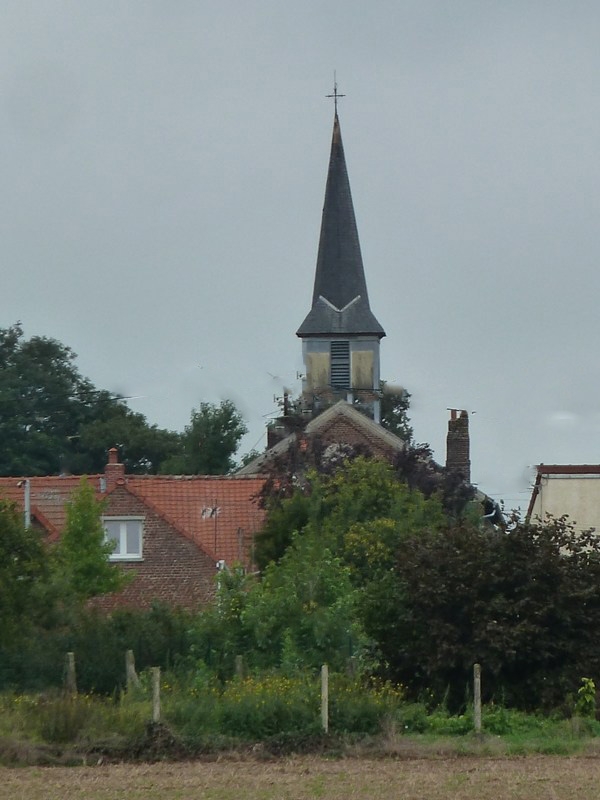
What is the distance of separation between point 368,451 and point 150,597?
744 centimetres

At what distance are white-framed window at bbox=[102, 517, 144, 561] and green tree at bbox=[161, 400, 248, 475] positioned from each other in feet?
100

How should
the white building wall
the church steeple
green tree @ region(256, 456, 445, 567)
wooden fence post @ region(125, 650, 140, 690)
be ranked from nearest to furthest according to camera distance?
wooden fence post @ region(125, 650, 140, 690), green tree @ region(256, 456, 445, 567), the white building wall, the church steeple

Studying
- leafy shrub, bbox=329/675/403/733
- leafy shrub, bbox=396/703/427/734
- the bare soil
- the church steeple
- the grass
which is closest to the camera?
the bare soil

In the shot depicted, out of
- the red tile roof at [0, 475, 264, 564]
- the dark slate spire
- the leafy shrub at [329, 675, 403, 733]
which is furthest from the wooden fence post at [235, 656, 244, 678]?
the dark slate spire

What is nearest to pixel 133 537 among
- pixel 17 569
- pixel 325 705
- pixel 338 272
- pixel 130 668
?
pixel 130 668

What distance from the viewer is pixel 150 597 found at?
44.0 m

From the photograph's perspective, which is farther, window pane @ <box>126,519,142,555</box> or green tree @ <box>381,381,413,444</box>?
green tree @ <box>381,381,413,444</box>

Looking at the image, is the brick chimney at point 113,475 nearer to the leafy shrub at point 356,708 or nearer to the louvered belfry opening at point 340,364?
the leafy shrub at point 356,708

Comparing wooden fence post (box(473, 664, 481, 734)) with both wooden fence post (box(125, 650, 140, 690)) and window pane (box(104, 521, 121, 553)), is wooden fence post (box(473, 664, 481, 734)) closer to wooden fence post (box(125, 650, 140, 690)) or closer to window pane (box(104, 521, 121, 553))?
wooden fence post (box(125, 650, 140, 690))

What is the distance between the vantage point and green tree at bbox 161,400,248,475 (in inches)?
3019

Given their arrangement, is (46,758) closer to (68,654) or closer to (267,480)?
(68,654)

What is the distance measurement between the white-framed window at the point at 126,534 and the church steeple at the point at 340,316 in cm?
2499

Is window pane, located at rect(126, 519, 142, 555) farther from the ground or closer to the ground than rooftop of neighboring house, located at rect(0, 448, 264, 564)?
closer to the ground

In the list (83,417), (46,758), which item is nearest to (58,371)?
(83,417)
